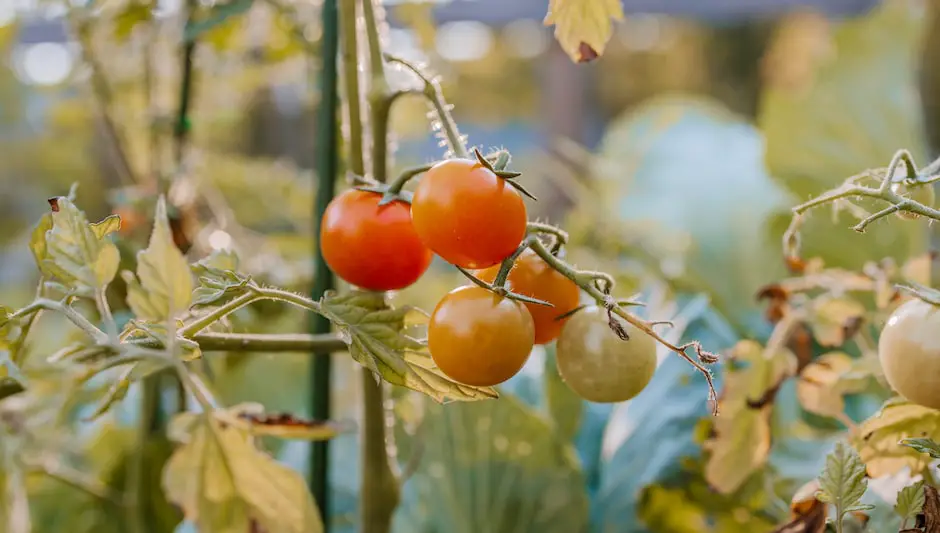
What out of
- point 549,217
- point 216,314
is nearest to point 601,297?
point 216,314

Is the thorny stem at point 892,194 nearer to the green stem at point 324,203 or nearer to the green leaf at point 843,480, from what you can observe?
the green leaf at point 843,480

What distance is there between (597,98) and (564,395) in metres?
6.33

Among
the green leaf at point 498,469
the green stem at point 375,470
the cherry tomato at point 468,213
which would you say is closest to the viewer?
the cherry tomato at point 468,213

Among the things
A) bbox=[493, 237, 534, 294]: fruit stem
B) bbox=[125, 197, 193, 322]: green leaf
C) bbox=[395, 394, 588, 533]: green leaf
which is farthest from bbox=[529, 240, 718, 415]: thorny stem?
bbox=[395, 394, 588, 533]: green leaf

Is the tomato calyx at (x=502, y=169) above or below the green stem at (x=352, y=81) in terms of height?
below

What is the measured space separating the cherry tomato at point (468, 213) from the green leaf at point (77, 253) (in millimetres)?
104

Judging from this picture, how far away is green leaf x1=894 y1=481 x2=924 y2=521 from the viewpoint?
0.30 metres

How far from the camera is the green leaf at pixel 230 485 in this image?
0.32 m

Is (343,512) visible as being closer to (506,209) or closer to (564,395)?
(564,395)

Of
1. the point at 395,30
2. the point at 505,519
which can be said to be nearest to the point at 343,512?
the point at 505,519

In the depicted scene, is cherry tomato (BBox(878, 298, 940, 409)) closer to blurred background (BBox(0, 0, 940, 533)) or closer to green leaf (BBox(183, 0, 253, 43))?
blurred background (BBox(0, 0, 940, 533))

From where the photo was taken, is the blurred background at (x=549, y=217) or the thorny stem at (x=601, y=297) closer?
the thorny stem at (x=601, y=297)

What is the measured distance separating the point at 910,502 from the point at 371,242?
217mm

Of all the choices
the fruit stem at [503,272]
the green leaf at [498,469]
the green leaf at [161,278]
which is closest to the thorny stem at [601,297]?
the fruit stem at [503,272]
